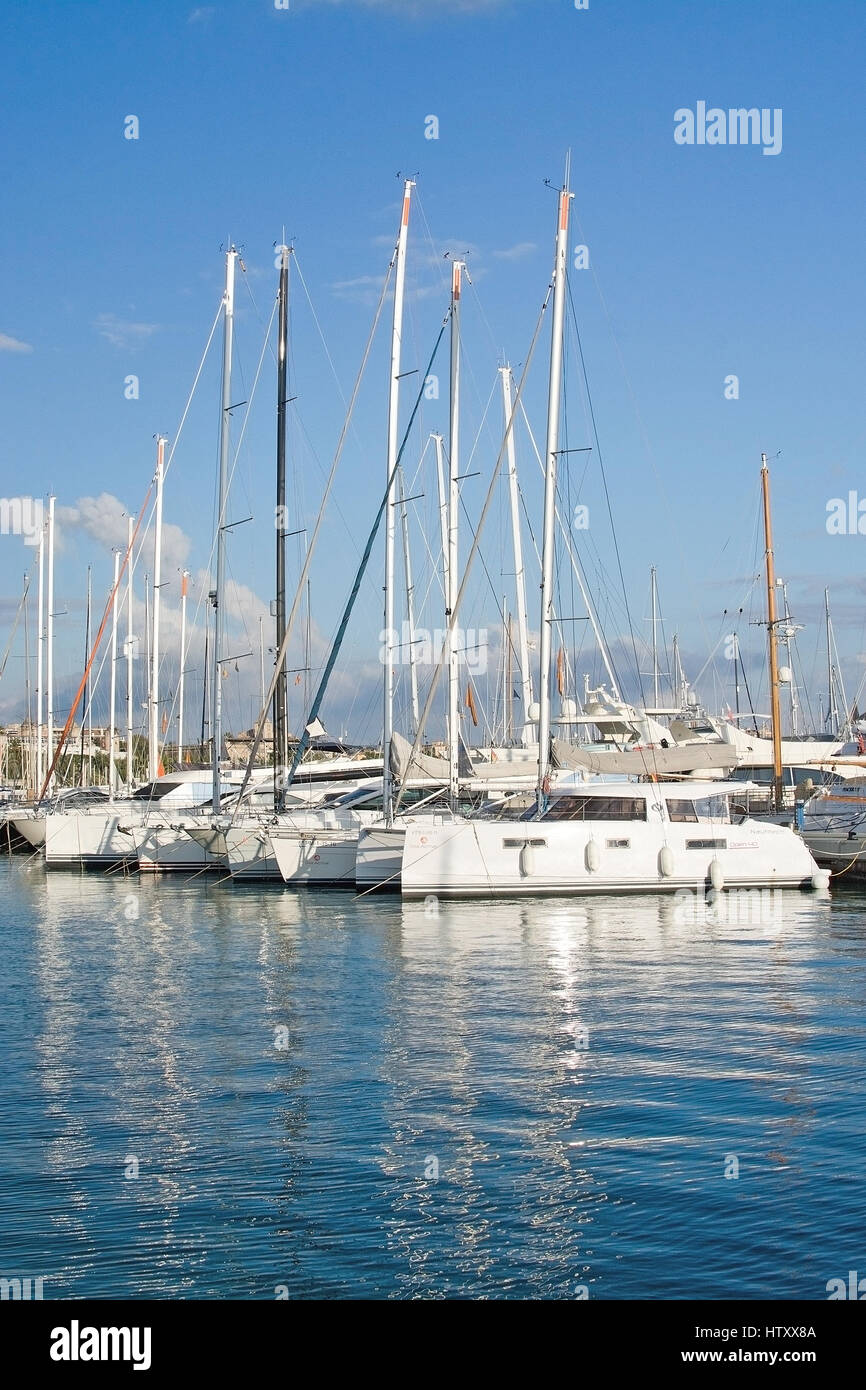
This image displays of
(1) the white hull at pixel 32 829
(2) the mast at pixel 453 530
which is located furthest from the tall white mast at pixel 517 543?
(1) the white hull at pixel 32 829

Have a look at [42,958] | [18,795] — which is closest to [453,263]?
[42,958]

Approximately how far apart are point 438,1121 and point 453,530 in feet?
94.6

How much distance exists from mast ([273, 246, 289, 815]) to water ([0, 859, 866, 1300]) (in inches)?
615

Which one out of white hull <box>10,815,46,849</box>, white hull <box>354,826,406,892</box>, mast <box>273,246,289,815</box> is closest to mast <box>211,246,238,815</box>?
mast <box>273,246,289,815</box>

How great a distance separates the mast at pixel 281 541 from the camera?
4175 cm

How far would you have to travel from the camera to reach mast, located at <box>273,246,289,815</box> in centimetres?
4175

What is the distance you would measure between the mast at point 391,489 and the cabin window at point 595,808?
500cm

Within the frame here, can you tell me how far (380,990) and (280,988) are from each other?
180cm

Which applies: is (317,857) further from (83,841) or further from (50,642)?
(50,642)

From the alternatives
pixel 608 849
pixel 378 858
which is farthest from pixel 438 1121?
pixel 378 858

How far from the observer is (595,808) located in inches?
1312

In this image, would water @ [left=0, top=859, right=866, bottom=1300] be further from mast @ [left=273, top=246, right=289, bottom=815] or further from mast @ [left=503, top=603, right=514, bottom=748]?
mast @ [left=503, top=603, right=514, bottom=748]

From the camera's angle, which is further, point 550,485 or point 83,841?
point 83,841

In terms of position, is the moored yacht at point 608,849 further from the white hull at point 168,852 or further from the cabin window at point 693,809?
the white hull at point 168,852
